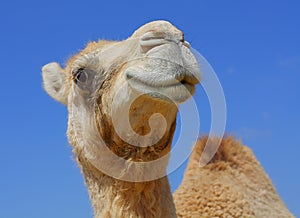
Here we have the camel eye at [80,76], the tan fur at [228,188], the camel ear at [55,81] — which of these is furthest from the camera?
the tan fur at [228,188]

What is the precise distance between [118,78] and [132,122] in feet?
0.88

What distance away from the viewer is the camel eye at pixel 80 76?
3668 mm

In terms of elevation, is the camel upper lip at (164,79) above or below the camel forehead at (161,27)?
below

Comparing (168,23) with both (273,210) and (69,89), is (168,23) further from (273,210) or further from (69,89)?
(273,210)

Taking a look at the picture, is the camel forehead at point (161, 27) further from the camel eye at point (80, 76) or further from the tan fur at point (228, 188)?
the tan fur at point (228, 188)

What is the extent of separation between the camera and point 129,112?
3338 millimetres

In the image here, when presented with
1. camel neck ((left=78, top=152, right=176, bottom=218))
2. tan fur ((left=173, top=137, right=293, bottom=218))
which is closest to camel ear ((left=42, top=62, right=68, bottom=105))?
camel neck ((left=78, top=152, right=176, bottom=218))

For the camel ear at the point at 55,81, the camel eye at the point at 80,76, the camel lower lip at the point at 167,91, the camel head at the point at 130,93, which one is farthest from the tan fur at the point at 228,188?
the camel lower lip at the point at 167,91

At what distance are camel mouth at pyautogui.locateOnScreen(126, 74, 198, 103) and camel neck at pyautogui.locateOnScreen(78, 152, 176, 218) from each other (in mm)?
599

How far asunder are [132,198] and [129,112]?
1.67ft

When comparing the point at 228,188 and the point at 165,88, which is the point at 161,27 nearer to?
the point at 165,88

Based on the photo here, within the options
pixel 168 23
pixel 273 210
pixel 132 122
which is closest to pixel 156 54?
pixel 168 23

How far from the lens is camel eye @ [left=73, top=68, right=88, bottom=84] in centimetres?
367

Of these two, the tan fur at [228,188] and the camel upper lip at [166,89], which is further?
the tan fur at [228,188]
